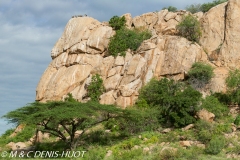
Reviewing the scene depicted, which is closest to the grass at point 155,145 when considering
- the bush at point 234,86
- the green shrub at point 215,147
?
the green shrub at point 215,147

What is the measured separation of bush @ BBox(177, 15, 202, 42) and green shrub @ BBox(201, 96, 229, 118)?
10.9 metres

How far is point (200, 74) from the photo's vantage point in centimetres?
3500

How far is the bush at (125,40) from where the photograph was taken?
1596 inches

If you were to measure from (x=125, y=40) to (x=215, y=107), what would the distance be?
14.6m

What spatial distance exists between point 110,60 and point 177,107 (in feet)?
42.6

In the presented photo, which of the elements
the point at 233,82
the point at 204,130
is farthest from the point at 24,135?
the point at 233,82

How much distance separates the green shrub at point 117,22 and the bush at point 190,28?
6912 millimetres

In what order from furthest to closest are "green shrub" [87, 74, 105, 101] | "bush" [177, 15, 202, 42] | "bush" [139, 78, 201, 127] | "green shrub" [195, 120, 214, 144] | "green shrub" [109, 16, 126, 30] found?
"green shrub" [109, 16, 126, 30], "bush" [177, 15, 202, 42], "green shrub" [87, 74, 105, 101], "bush" [139, 78, 201, 127], "green shrub" [195, 120, 214, 144]

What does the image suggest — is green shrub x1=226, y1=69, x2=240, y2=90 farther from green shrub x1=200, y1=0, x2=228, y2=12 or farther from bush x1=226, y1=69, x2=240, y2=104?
green shrub x1=200, y1=0, x2=228, y2=12

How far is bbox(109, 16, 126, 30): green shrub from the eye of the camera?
4403 centimetres

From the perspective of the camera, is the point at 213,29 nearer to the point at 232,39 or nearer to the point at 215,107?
the point at 232,39

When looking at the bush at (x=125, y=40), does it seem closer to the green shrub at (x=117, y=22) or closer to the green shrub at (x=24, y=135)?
the green shrub at (x=117, y=22)

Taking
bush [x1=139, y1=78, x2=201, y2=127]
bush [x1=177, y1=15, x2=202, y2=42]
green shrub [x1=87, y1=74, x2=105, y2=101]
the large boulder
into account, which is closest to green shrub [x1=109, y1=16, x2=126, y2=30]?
bush [x1=177, y1=15, x2=202, y2=42]

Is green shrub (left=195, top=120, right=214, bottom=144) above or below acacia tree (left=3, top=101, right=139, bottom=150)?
below
